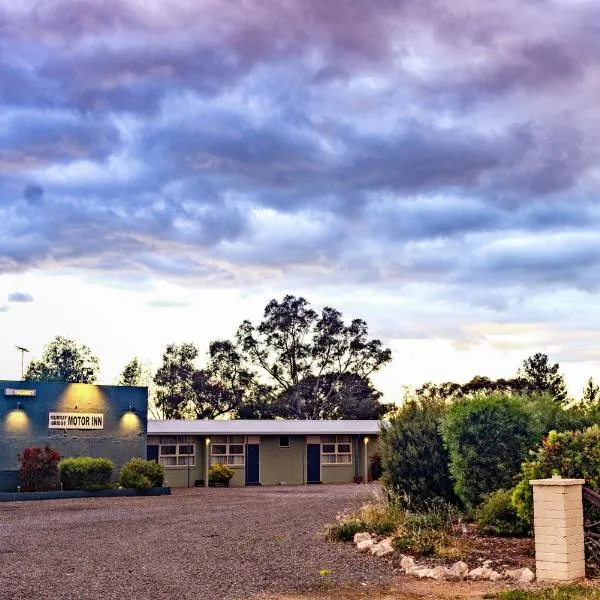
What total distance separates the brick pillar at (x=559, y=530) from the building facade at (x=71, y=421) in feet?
70.0

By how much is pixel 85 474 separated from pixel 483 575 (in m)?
19.7

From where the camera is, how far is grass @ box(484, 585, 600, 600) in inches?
358

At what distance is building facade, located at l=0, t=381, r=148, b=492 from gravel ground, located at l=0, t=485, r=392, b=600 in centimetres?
758

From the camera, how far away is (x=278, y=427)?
124ft

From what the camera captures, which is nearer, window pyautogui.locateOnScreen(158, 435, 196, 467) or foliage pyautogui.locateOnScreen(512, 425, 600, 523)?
foliage pyautogui.locateOnScreen(512, 425, 600, 523)

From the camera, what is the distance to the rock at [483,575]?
10648mm

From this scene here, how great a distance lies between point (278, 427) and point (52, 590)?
27.7 meters

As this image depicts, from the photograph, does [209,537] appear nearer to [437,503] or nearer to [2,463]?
[437,503]

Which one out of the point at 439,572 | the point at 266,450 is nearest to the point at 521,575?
the point at 439,572

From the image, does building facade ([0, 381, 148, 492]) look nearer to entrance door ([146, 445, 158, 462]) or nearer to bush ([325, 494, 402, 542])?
entrance door ([146, 445, 158, 462])

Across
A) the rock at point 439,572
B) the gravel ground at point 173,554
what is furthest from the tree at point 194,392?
the rock at point 439,572

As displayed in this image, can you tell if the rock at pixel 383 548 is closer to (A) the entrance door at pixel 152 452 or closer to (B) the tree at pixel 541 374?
(A) the entrance door at pixel 152 452

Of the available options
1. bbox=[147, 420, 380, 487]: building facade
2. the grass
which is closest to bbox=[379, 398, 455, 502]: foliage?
the grass

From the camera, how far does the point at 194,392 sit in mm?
63125
